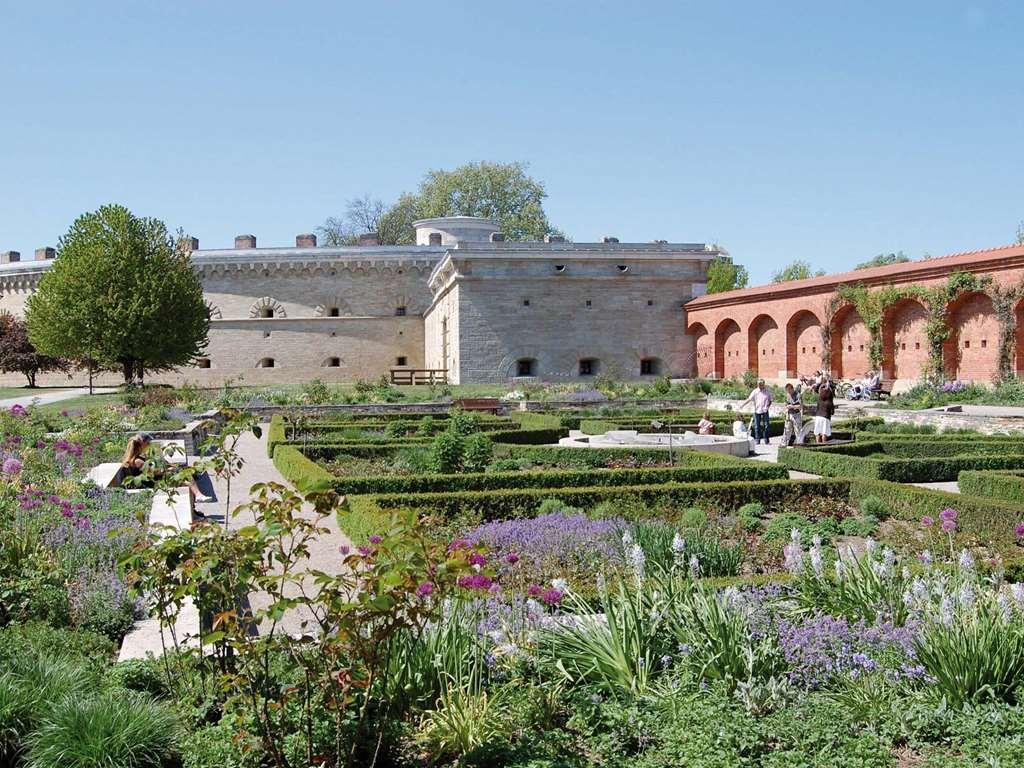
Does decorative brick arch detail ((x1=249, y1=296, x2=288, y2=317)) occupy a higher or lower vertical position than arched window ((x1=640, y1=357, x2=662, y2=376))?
higher

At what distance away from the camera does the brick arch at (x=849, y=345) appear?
2658 cm

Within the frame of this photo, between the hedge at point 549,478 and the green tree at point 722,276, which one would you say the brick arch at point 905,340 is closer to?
the hedge at point 549,478

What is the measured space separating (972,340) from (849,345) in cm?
432

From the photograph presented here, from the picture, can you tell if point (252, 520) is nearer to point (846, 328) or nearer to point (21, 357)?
point (846, 328)

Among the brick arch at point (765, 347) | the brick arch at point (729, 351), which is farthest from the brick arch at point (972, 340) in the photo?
the brick arch at point (729, 351)

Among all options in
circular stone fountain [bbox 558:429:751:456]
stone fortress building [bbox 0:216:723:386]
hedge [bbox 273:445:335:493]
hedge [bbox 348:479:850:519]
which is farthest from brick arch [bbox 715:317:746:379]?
hedge [bbox 348:479:850:519]

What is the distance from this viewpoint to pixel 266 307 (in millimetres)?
44750

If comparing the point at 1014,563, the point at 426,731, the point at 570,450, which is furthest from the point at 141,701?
the point at 570,450

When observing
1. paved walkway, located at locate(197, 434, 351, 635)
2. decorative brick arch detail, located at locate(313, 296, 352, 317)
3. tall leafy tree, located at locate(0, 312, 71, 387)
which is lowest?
paved walkway, located at locate(197, 434, 351, 635)

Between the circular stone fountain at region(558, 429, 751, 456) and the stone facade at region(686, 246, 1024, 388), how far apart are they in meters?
10.3

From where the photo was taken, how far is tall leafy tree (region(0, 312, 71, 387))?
4431 cm

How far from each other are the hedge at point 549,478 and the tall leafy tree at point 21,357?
3919 centimetres

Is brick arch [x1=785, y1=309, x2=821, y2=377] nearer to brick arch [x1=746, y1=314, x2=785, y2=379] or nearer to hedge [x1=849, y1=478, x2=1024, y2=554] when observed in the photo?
brick arch [x1=746, y1=314, x2=785, y2=379]

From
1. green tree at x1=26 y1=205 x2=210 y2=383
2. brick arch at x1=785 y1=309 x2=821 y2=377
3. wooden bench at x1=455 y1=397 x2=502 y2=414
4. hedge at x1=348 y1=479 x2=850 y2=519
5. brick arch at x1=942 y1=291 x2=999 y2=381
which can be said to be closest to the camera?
hedge at x1=348 y1=479 x2=850 y2=519
